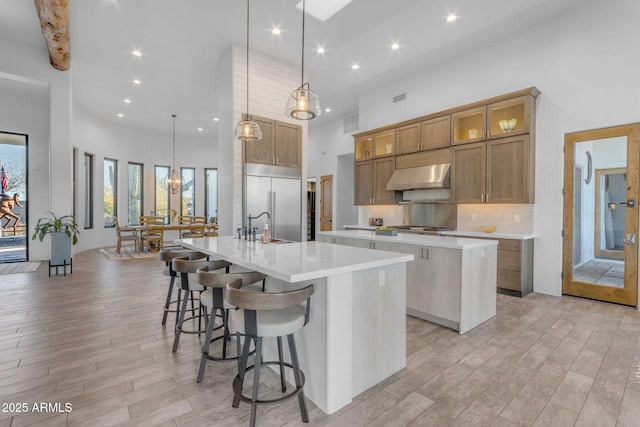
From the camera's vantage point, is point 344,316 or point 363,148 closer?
point 344,316

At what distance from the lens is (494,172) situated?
4.86 metres

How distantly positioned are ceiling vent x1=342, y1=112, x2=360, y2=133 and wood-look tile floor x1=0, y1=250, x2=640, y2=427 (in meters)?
6.25

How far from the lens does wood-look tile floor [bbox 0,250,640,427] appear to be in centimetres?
189

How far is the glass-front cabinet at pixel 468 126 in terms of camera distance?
5.02m

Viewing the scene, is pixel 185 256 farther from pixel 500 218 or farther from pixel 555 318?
pixel 500 218

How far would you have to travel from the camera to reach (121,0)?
13.3 ft

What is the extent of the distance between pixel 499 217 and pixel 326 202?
5322 millimetres

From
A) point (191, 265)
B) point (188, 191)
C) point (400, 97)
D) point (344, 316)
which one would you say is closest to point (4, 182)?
point (188, 191)

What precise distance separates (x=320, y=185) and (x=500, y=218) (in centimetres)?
567

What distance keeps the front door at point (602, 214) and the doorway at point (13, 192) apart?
10570 millimetres

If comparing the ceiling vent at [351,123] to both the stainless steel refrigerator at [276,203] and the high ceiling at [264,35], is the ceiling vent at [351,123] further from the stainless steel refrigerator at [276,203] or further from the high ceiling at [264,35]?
the stainless steel refrigerator at [276,203]

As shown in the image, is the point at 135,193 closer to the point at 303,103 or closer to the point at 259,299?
the point at 303,103

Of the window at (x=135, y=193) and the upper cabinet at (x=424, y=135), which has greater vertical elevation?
the upper cabinet at (x=424, y=135)

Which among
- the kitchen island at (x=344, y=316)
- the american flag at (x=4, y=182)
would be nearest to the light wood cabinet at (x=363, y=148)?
the kitchen island at (x=344, y=316)
